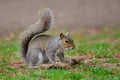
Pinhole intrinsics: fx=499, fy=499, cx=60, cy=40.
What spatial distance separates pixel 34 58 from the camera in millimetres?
8891

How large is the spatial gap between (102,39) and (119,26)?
10.4 ft

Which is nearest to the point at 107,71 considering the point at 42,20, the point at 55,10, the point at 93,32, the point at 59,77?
the point at 59,77

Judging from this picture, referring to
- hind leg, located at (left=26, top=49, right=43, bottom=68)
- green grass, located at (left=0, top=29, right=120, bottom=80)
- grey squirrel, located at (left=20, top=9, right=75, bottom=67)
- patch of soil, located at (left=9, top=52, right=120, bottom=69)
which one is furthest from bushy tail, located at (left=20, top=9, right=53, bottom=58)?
green grass, located at (left=0, top=29, right=120, bottom=80)

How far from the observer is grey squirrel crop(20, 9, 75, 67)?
29.1 feet

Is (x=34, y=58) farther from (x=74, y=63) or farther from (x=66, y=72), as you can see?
(x=66, y=72)

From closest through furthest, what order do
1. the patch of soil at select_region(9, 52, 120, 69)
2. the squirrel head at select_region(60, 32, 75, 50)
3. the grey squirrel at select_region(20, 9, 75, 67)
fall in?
the patch of soil at select_region(9, 52, 120, 69)
the squirrel head at select_region(60, 32, 75, 50)
the grey squirrel at select_region(20, 9, 75, 67)

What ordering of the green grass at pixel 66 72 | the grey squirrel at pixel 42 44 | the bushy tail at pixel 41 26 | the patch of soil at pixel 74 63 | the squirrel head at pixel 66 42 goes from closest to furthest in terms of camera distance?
1. the green grass at pixel 66 72
2. the patch of soil at pixel 74 63
3. the squirrel head at pixel 66 42
4. the grey squirrel at pixel 42 44
5. the bushy tail at pixel 41 26

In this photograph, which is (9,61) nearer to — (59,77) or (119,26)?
(59,77)

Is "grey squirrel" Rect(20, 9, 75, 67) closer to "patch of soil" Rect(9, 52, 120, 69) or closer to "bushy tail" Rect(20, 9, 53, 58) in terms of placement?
"bushy tail" Rect(20, 9, 53, 58)

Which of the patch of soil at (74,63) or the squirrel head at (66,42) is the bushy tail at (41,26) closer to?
the squirrel head at (66,42)

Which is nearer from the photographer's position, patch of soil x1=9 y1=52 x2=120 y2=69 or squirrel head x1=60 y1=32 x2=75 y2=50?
patch of soil x1=9 y1=52 x2=120 y2=69

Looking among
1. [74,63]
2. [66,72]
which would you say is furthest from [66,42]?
[66,72]

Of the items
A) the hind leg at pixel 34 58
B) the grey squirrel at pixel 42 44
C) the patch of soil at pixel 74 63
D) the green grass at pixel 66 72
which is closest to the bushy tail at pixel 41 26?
the grey squirrel at pixel 42 44

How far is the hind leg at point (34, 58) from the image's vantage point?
349 inches
